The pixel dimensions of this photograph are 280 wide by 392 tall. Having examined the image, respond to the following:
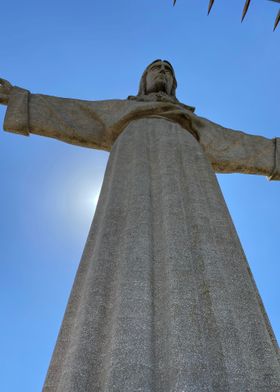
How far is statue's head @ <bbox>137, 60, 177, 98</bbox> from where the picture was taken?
610 cm

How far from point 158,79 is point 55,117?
6.12ft

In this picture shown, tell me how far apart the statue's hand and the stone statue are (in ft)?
5.19

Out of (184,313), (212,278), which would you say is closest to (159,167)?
(212,278)

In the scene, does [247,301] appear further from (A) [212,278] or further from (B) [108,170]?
(B) [108,170]

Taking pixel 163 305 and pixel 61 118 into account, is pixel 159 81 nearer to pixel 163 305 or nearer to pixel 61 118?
pixel 61 118

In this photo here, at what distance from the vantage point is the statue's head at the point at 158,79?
610 cm

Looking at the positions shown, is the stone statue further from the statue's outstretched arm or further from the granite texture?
the statue's outstretched arm

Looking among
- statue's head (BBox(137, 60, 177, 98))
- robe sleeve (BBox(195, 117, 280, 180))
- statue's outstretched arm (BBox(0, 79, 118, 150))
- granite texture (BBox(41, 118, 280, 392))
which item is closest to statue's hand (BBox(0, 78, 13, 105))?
statue's outstretched arm (BBox(0, 79, 118, 150))

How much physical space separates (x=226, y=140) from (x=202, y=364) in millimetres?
3819

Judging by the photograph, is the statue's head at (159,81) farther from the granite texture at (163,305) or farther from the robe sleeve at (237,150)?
the granite texture at (163,305)

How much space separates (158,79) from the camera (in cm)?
619

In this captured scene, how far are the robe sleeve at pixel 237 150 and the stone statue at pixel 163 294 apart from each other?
111 centimetres

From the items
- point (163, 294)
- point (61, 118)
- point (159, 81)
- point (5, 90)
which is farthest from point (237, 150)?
point (163, 294)

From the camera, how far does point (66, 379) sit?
1.76 m
